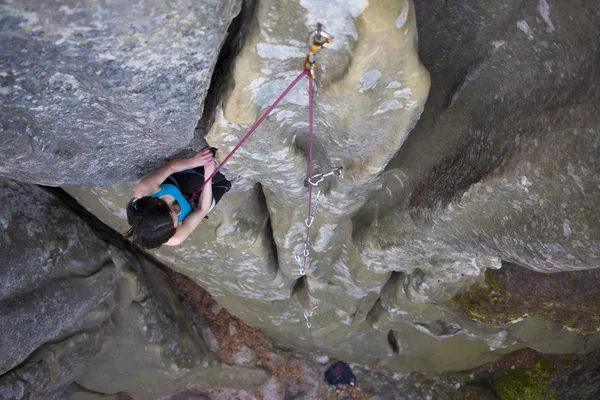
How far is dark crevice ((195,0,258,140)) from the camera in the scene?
6.80 feet

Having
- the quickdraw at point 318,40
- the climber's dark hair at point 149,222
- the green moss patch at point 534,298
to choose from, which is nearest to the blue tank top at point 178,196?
the climber's dark hair at point 149,222

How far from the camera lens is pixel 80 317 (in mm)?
5113

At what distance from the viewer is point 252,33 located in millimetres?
2023

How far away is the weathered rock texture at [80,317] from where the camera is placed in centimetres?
420

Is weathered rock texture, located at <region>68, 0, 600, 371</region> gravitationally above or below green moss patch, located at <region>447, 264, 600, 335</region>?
above

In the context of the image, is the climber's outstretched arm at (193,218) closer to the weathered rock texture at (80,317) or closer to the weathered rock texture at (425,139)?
the weathered rock texture at (425,139)

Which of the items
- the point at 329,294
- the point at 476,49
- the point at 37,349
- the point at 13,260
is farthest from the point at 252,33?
the point at 37,349

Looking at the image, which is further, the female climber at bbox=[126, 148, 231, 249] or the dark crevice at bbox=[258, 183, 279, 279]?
the dark crevice at bbox=[258, 183, 279, 279]

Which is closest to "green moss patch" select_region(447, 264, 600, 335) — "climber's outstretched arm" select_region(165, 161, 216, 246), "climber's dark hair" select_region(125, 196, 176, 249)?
"climber's outstretched arm" select_region(165, 161, 216, 246)

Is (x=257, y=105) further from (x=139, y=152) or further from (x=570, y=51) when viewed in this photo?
(x=570, y=51)

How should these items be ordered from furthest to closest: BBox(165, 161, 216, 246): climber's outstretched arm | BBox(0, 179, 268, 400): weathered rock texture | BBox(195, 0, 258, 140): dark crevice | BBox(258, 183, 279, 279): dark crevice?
BBox(258, 183, 279, 279): dark crevice, BBox(0, 179, 268, 400): weathered rock texture, BBox(165, 161, 216, 246): climber's outstretched arm, BBox(195, 0, 258, 140): dark crevice

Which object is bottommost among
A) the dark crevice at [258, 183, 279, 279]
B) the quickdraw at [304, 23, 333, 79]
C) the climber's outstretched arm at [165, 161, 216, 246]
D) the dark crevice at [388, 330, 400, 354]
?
the dark crevice at [388, 330, 400, 354]

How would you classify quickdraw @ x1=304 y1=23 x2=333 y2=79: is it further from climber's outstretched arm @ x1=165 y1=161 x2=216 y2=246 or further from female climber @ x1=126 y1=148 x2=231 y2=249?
climber's outstretched arm @ x1=165 y1=161 x2=216 y2=246

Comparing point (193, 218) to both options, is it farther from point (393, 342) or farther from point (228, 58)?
point (393, 342)
